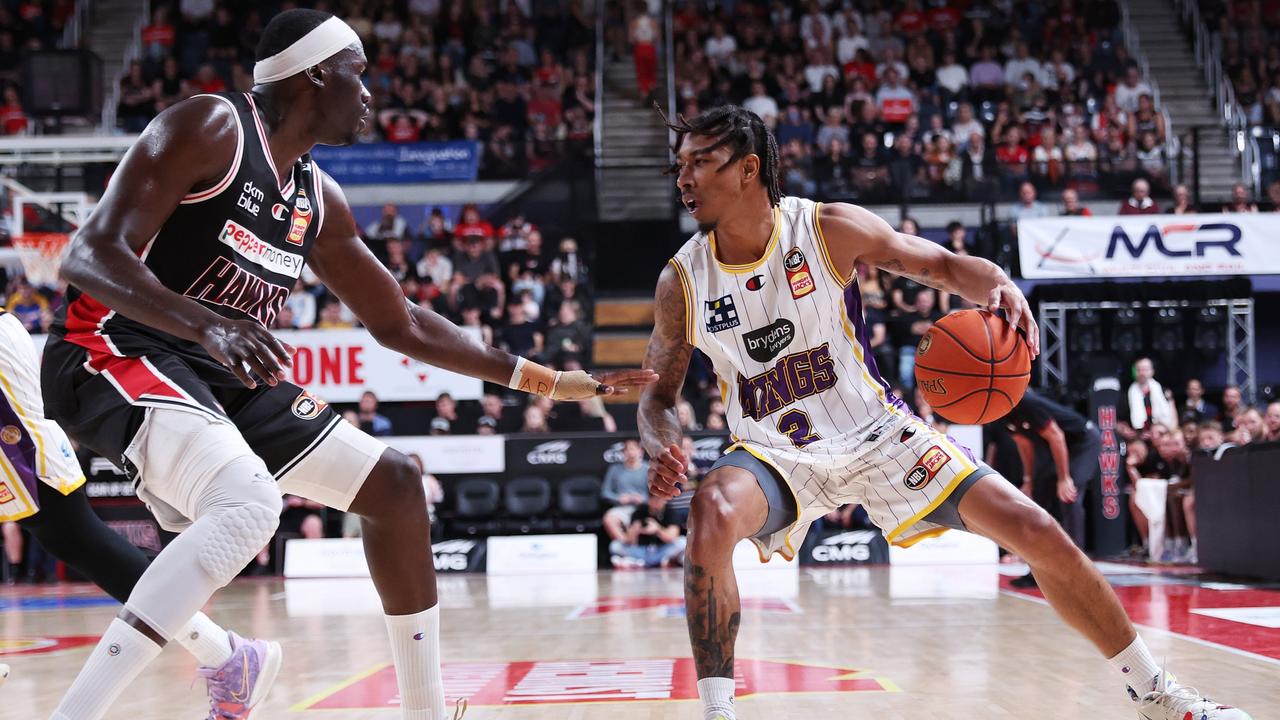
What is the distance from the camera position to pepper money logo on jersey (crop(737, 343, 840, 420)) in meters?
3.70

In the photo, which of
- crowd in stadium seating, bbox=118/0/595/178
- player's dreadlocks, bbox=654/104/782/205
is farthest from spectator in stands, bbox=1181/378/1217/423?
player's dreadlocks, bbox=654/104/782/205

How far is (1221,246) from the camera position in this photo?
13.2 meters

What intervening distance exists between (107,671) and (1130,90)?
1750cm

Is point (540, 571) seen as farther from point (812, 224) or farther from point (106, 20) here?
point (106, 20)

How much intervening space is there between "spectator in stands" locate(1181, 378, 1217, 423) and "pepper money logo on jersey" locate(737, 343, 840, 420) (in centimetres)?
1017

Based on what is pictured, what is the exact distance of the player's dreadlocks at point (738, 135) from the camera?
372 cm

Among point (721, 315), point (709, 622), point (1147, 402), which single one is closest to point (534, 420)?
point (1147, 402)

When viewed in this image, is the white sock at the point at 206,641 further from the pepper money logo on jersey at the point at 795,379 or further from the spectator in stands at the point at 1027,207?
the spectator in stands at the point at 1027,207

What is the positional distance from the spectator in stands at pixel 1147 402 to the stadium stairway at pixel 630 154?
18.6ft

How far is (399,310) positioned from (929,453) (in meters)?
1.64

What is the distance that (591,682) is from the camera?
4.65 m

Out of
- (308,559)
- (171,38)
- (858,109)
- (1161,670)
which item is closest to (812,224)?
(1161,670)

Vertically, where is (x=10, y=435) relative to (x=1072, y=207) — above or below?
below

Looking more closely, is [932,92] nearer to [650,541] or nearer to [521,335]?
[521,335]
